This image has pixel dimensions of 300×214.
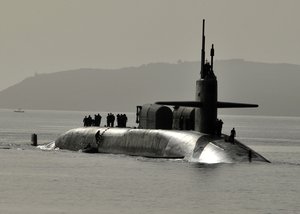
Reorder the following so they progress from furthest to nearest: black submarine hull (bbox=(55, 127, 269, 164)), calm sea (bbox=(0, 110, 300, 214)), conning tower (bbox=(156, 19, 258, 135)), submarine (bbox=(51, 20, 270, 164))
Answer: conning tower (bbox=(156, 19, 258, 135))
submarine (bbox=(51, 20, 270, 164))
black submarine hull (bbox=(55, 127, 269, 164))
calm sea (bbox=(0, 110, 300, 214))

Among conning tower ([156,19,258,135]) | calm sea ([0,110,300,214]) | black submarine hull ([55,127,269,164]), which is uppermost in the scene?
conning tower ([156,19,258,135])

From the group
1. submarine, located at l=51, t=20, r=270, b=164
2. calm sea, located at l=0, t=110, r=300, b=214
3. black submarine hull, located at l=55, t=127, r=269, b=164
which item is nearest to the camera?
calm sea, located at l=0, t=110, r=300, b=214

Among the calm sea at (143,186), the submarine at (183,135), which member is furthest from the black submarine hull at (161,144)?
the calm sea at (143,186)

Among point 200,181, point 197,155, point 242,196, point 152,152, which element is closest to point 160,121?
point 152,152

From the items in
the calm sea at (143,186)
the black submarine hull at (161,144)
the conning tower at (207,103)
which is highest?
the conning tower at (207,103)

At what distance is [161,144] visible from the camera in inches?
2229

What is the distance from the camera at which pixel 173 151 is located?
55.1 m

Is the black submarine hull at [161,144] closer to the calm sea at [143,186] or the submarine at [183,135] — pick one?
the submarine at [183,135]

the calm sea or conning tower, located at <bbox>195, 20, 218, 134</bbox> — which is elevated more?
conning tower, located at <bbox>195, 20, 218, 134</bbox>

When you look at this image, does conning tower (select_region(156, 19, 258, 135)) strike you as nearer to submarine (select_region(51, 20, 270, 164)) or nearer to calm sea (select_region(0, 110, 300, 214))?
submarine (select_region(51, 20, 270, 164))

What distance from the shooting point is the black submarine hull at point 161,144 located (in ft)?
168

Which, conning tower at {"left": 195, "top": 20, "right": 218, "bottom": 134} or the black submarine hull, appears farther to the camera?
conning tower at {"left": 195, "top": 20, "right": 218, "bottom": 134}

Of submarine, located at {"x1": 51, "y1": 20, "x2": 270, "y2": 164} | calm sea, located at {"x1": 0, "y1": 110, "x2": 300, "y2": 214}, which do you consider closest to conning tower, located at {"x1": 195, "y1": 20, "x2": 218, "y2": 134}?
submarine, located at {"x1": 51, "y1": 20, "x2": 270, "y2": 164}

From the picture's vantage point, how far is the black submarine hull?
51.2 m
